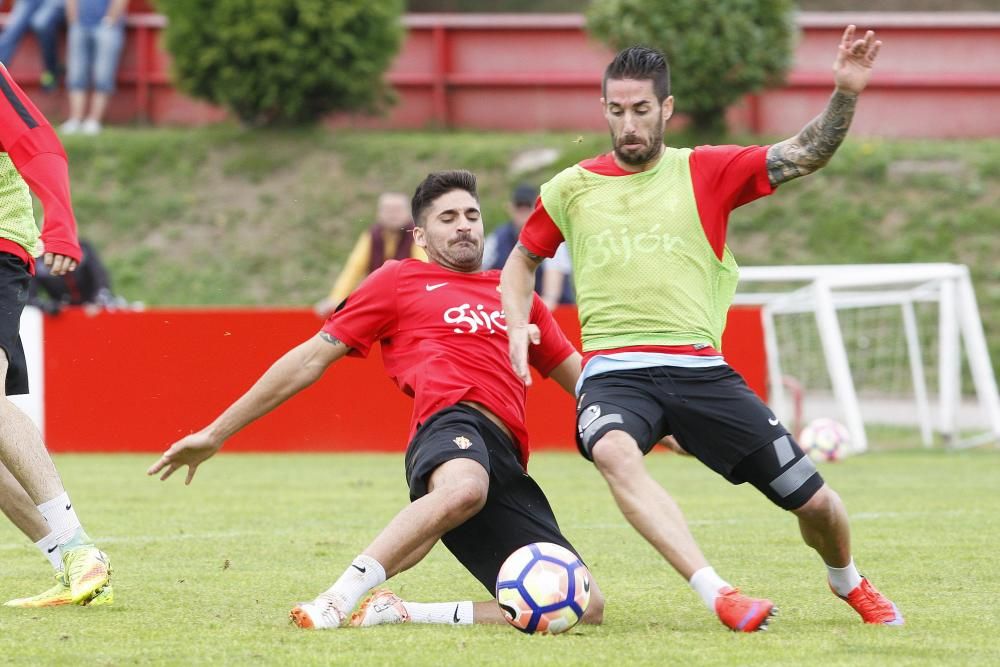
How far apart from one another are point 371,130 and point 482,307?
18.0m

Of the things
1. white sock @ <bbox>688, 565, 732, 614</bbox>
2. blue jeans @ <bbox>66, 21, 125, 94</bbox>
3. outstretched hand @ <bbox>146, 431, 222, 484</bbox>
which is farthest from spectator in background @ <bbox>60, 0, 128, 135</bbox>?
white sock @ <bbox>688, 565, 732, 614</bbox>

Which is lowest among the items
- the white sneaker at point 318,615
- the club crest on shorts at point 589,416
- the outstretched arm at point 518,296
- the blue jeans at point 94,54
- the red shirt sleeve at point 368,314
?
the blue jeans at point 94,54

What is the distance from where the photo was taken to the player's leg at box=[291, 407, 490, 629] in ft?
17.8

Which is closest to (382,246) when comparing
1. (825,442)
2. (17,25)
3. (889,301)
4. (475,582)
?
(825,442)

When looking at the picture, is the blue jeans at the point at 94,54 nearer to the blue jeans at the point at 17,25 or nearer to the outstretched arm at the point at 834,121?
the blue jeans at the point at 17,25

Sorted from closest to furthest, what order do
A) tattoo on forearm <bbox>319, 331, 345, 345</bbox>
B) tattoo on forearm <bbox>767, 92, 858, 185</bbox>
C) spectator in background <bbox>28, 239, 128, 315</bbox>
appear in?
tattoo on forearm <bbox>767, 92, 858, 185</bbox> < tattoo on forearm <bbox>319, 331, 345, 345</bbox> < spectator in background <bbox>28, 239, 128, 315</bbox>

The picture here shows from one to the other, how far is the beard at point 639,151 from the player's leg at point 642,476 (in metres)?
0.75

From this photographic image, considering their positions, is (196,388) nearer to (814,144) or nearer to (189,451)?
(189,451)

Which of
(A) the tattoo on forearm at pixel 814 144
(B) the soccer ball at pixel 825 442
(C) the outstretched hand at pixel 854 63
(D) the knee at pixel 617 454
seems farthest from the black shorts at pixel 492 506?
(B) the soccer ball at pixel 825 442

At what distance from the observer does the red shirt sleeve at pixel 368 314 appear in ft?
19.7

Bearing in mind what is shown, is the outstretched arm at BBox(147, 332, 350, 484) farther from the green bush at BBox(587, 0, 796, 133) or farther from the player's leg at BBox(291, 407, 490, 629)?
the green bush at BBox(587, 0, 796, 133)

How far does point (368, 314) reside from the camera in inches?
238

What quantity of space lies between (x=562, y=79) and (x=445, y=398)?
17.9m

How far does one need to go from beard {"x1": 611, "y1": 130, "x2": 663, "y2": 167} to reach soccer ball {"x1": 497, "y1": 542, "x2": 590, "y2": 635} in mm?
1435
